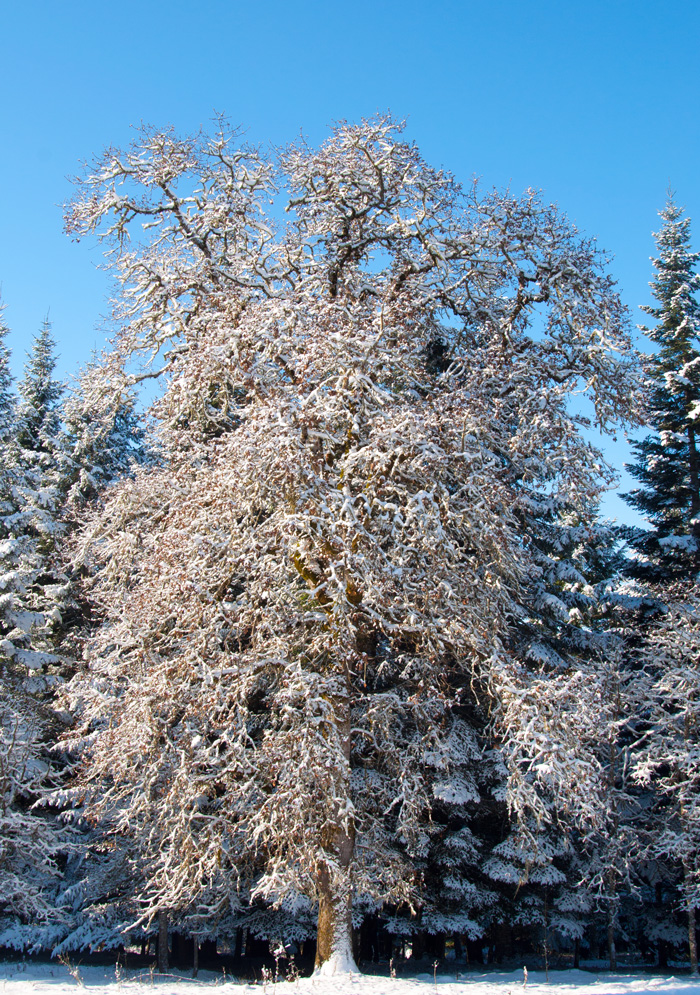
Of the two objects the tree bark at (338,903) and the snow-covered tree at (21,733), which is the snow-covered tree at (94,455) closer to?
the snow-covered tree at (21,733)

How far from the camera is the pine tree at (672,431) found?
2000 centimetres

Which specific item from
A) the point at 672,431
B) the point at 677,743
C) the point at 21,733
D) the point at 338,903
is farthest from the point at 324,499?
the point at 672,431

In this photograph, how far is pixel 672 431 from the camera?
20.6 metres

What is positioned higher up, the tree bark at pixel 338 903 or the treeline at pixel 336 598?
the treeline at pixel 336 598

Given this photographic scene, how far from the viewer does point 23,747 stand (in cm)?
1591

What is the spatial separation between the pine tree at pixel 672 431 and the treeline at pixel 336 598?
112cm

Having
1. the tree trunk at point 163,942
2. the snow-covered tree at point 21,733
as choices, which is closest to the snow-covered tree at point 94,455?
the snow-covered tree at point 21,733

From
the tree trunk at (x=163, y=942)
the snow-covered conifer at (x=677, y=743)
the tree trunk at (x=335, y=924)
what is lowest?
the tree trunk at (x=163, y=942)

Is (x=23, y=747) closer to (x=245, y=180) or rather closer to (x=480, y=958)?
(x=245, y=180)

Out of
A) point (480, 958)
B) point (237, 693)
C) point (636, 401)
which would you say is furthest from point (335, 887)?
point (480, 958)

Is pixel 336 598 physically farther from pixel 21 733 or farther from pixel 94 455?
pixel 94 455

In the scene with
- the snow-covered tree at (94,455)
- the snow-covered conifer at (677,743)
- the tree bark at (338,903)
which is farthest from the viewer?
the snow-covered tree at (94,455)

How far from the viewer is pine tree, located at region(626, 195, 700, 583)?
65.6ft

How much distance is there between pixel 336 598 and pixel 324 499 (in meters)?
1.32
